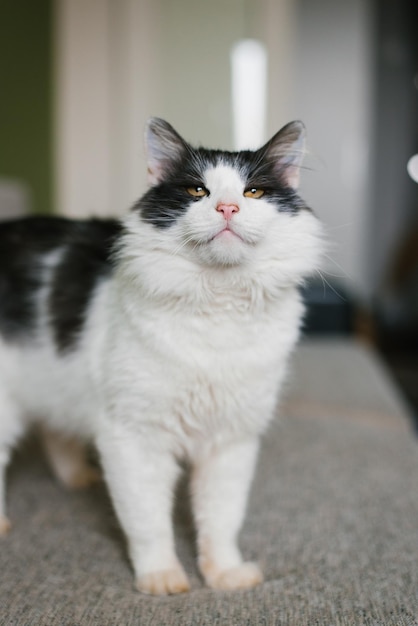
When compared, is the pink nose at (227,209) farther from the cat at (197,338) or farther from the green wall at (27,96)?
the green wall at (27,96)

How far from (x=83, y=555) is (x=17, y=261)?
0.71 m

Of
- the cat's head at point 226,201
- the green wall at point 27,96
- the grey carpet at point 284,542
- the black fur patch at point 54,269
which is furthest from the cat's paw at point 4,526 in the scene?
the green wall at point 27,96

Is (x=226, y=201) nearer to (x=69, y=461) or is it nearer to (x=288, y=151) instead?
(x=288, y=151)

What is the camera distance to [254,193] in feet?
3.81

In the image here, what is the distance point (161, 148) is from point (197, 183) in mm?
116

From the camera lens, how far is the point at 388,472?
1.75 m

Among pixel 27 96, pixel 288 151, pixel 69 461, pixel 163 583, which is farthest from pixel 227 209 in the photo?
pixel 27 96

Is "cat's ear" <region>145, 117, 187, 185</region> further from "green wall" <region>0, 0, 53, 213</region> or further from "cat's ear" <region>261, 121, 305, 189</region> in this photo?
"green wall" <region>0, 0, 53, 213</region>

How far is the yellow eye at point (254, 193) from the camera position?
3.77 ft

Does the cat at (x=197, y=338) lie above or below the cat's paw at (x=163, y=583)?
above

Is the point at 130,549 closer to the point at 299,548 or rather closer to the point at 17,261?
the point at 299,548

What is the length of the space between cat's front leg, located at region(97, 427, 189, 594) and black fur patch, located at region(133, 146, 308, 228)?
43cm

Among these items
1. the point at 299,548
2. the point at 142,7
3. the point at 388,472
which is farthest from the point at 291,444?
the point at 142,7

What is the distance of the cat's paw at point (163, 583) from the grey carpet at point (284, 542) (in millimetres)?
22
